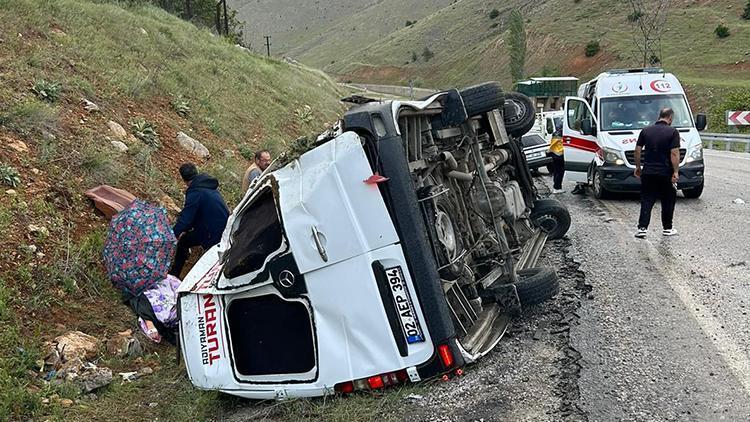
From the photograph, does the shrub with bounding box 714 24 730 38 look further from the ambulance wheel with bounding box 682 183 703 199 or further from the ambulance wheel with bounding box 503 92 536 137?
the ambulance wheel with bounding box 503 92 536 137

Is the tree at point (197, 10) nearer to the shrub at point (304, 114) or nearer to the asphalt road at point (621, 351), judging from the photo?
the shrub at point (304, 114)

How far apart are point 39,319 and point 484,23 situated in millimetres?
87077

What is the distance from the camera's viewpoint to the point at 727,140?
23.3 metres

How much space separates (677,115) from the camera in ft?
39.5

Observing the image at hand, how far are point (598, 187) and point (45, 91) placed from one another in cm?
926

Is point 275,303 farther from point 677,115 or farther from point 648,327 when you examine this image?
point 677,115

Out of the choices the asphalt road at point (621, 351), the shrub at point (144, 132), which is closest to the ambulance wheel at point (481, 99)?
the asphalt road at point (621, 351)

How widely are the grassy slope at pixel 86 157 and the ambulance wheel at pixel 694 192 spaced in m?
7.66

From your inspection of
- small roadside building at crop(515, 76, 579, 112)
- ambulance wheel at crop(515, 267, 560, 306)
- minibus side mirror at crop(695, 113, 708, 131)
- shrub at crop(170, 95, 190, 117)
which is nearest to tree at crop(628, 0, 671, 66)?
small roadside building at crop(515, 76, 579, 112)

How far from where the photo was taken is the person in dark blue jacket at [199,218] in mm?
6945

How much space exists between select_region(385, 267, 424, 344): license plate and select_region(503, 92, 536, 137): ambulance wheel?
15.2ft

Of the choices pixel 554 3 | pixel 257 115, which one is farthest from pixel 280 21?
pixel 257 115

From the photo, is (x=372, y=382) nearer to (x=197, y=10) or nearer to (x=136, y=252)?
(x=136, y=252)

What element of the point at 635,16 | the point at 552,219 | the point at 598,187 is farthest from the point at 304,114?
the point at 635,16
